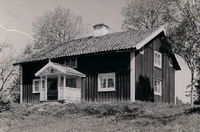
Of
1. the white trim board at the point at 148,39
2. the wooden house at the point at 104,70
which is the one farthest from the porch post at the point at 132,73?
the white trim board at the point at 148,39

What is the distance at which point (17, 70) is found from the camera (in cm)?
4822

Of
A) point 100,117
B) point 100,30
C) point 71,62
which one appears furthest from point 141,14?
point 100,117

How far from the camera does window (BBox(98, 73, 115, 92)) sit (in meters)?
28.3

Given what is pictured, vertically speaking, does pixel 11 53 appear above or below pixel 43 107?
above

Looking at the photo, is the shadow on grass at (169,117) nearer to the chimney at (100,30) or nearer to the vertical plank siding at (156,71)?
the vertical plank siding at (156,71)

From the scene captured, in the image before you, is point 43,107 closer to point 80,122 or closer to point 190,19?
point 80,122

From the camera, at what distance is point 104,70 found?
28781 mm

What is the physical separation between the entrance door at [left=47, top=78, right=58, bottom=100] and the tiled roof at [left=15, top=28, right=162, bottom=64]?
1.83m

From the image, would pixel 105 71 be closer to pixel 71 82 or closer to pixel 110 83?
pixel 110 83

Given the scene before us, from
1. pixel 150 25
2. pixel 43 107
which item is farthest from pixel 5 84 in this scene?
pixel 43 107

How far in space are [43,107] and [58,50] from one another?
22.2 ft

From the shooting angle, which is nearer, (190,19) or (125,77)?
(125,77)

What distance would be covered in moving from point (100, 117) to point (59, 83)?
6859 mm

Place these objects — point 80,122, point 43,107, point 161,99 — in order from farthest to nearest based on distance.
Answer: point 161,99
point 43,107
point 80,122
